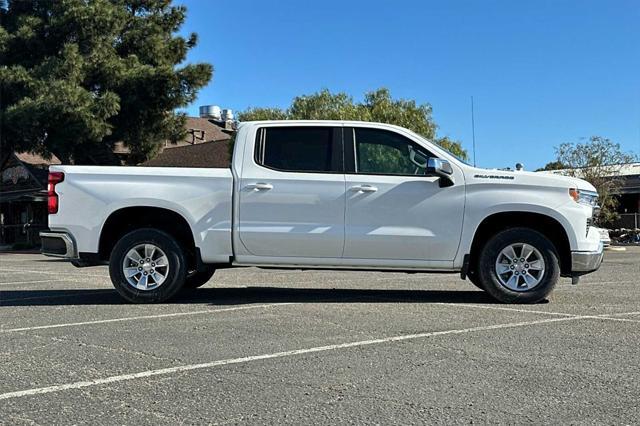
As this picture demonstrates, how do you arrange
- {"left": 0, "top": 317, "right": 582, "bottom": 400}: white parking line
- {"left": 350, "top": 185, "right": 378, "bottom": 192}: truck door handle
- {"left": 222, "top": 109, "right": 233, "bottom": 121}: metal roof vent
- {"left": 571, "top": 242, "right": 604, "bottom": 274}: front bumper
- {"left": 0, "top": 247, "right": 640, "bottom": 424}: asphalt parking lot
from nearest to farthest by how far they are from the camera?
{"left": 0, "top": 247, "right": 640, "bottom": 424}: asphalt parking lot, {"left": 0, "top": 317, "right": 582, "bottom": 400}: white parking line, {"left": 571, "top": 242, "right": 604, "bottom": 274}: front bumper, {"left": 350, "top": 185, "right": 378, "bottom": 192}: truck door handle, {"left": 222, "top": 109, "right": 233, "bottom": 121}: metal roof vent

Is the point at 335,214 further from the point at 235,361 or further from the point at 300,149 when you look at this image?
the point at 235,361

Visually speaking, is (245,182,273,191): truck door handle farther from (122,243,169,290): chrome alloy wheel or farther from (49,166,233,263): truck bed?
(122,243,169,290): chrome alloy wheel

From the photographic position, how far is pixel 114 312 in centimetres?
716

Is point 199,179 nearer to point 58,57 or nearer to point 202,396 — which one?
point 202,396

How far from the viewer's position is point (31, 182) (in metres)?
32.2

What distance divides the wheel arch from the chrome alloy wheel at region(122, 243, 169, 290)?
3582mm

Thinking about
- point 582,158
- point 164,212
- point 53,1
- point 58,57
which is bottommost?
point 164,212

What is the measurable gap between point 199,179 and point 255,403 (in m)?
4.13

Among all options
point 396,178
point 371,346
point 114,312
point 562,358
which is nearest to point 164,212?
point 114,312

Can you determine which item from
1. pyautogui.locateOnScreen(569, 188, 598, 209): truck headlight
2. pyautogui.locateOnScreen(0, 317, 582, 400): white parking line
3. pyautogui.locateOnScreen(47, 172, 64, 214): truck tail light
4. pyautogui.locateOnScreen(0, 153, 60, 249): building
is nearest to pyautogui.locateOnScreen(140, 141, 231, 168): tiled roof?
pyautogui.locateOnScreen(0, 153, 60, 249): building

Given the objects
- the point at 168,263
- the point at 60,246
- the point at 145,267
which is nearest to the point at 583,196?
the point at 168,263

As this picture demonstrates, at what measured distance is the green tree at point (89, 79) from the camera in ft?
89.1

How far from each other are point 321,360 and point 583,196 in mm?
4163

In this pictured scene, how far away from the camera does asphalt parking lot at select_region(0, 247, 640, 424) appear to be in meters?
3.80
